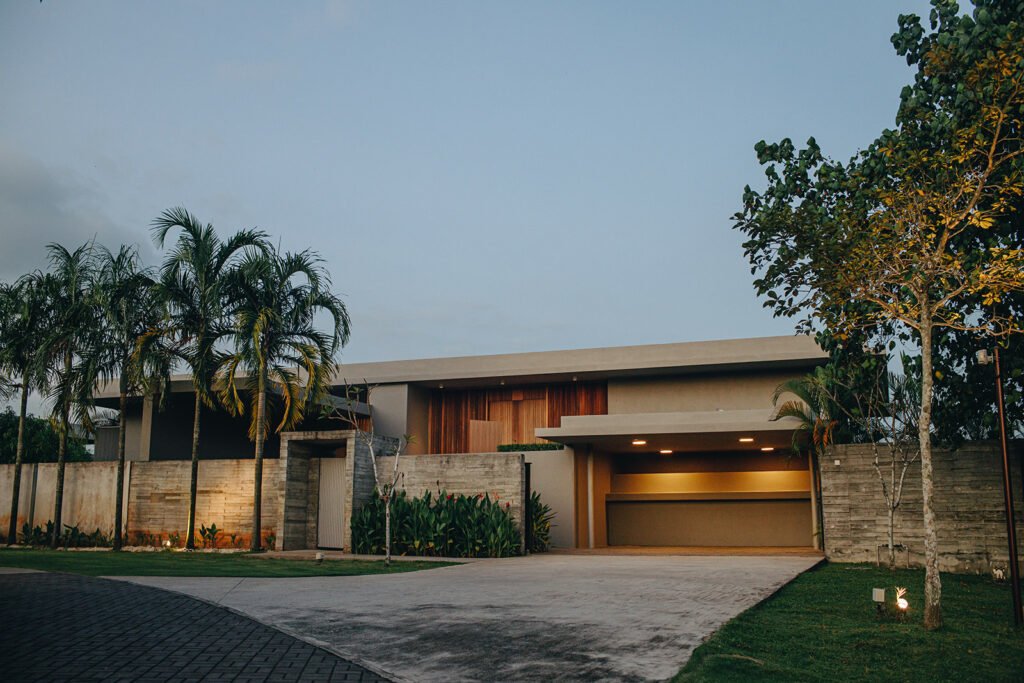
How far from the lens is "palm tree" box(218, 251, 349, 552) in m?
18.6

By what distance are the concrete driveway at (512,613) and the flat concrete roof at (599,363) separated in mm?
9454

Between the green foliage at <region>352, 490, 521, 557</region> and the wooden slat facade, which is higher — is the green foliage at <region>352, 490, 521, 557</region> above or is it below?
below

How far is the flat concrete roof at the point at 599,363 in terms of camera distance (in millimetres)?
22859

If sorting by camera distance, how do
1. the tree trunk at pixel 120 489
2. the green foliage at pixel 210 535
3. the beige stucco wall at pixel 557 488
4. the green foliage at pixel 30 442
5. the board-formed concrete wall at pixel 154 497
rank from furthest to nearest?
the green foliage at pixel 30 442 < the beige stucco wall at pixel 557 488 < the board-formed concrete wall at pixel 154 497 < the green foliage at pixel 210 535 < the tree trunk at pixel 120 489

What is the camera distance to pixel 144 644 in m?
6.80

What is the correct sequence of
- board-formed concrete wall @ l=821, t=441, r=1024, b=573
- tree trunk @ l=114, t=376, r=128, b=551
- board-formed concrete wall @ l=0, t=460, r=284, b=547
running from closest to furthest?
board-formed concrete wall @ l=821, t=441, r=1024, b=573 < tree trunk @ l=114, t=376, r=128, b=551 < board-formed concrete wall @ l=0, t=460, r=284, b=547

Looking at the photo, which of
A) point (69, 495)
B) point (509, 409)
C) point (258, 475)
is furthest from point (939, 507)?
point (69, 495)

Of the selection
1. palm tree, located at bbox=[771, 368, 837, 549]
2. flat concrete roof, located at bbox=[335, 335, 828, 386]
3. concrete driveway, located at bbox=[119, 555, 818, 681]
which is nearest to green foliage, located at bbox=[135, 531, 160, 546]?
flat concrete roof, located at bbox=[335, 335, 828, 386]

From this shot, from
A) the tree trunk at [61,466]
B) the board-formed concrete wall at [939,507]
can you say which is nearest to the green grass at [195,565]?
the tree trunk at [61,466]

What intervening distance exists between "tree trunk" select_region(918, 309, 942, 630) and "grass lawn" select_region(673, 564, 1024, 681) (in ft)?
0.75

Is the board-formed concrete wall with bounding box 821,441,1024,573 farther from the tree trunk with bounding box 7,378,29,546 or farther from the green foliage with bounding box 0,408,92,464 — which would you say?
the green foliage with bounding box 0,408,92,464

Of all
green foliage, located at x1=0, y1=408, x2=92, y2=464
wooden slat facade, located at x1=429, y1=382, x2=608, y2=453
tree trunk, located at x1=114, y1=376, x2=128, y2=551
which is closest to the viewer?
tree trunk, located at x1=114, y1=376, x2=128, y2=551

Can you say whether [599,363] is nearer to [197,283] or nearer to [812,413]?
[812,413]

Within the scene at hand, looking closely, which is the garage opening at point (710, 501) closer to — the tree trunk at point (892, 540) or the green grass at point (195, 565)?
the tree trunk at point (892, 540)
